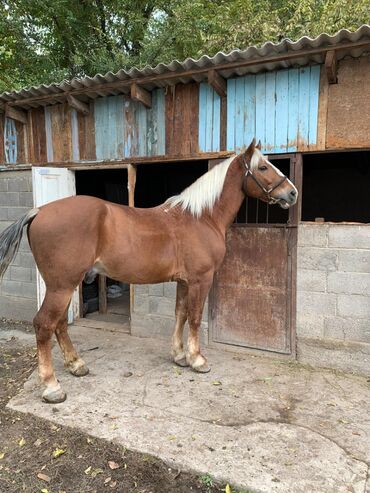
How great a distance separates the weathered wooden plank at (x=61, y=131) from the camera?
4473 millimetres

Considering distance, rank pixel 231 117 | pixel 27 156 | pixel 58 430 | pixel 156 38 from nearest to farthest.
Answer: pixel 58 430 → pixel 231 117 → pixel 27 156 → pixel 156 38

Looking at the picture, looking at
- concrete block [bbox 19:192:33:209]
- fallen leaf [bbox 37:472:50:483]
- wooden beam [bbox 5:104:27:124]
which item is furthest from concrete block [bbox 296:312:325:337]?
wooden beam [bbox 5:104:27:124]

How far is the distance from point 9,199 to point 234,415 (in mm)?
4088

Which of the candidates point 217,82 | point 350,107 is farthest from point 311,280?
point 217,82

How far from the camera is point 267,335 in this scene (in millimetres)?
Answer: 3717

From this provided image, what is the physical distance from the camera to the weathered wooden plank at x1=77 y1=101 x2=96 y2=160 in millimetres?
4340

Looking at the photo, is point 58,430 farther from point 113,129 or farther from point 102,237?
point 113,129

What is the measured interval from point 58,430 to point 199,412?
39.8 inches

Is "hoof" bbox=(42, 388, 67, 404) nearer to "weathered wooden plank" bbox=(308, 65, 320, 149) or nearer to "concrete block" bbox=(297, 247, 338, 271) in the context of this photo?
"concrete block" bbox=(297, 247, 338, 271)

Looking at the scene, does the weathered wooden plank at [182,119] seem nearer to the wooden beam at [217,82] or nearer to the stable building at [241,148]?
the stable building at [241,148]

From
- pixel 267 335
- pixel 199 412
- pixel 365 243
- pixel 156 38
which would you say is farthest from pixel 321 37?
pixel 156 38

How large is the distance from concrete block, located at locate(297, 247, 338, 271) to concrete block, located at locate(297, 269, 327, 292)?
1.6 inches

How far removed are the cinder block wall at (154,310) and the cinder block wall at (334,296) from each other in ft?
4.78

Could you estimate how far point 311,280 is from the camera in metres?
3.50
